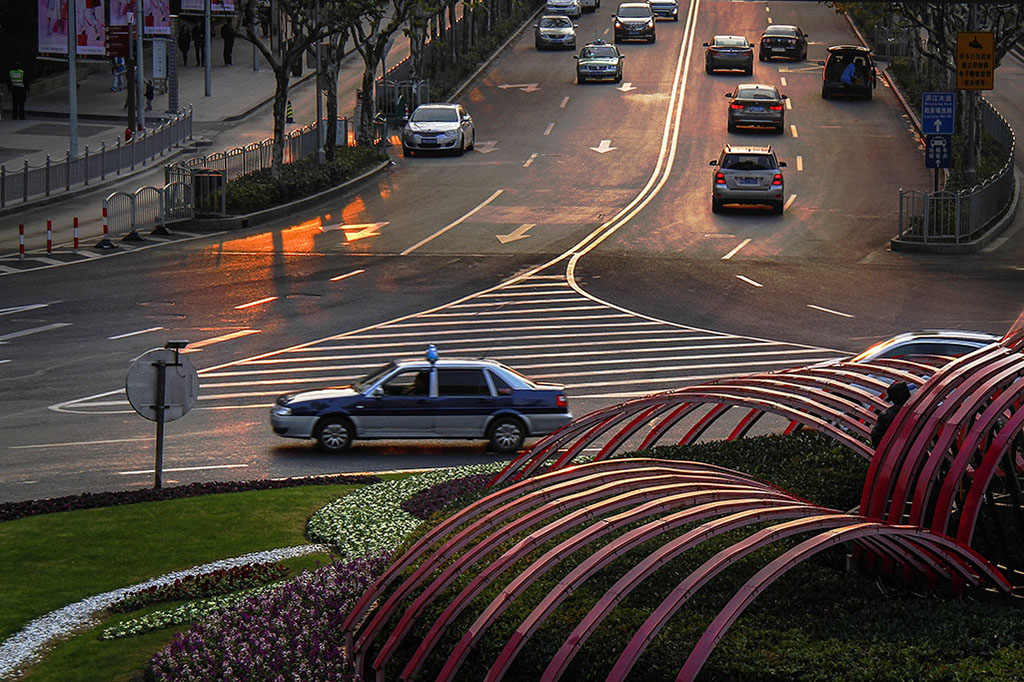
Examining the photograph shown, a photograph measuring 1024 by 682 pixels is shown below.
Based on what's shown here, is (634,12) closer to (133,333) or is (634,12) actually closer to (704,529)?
(133,333)

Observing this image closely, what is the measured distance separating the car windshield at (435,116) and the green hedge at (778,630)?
4212 cm

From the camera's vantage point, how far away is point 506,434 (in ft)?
75.5

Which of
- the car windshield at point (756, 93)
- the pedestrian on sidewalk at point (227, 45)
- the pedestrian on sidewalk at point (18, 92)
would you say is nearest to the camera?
the car windshield at point (756, 93)

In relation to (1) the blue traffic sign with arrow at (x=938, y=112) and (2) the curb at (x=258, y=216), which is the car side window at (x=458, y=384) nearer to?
(2) the curb at (x=258, y=216)

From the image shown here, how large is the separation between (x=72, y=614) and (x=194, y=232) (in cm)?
2797

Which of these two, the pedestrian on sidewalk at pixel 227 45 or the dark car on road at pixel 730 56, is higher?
the dark car on road at pixel 730 56

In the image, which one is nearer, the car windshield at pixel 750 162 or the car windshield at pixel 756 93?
the car windshield at pixel 750 162

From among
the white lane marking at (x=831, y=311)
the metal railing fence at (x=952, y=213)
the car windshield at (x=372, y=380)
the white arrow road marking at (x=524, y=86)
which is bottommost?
the white lane marking at (x=831, y=311)

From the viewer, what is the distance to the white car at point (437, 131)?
52469mm

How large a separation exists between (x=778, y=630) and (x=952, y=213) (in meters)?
32.7

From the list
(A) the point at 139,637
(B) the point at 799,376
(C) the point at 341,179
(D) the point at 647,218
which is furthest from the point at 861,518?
(C) the point at 341,179

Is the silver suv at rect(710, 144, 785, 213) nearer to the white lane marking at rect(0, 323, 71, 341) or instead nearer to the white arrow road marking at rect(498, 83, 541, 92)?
the white lane marking at rect(0, 323, 71, 341)

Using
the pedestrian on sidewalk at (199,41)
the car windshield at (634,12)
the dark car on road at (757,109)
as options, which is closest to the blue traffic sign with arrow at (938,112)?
the dark car on road at (757,109)

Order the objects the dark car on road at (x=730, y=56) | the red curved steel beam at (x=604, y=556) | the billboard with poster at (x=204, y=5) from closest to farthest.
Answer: the red curved steel beam at (x=604, y=556), the billboard with poster at (x=204, y=5), the dark car on road at (x=730, y=56)
